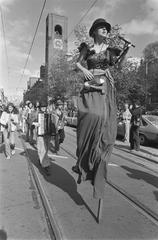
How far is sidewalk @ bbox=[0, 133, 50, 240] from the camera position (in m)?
3.15

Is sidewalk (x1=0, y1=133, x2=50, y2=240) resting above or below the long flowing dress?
below

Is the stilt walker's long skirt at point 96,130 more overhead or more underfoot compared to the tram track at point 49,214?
more overhead

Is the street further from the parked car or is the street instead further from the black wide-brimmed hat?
the parked car

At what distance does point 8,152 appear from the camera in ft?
26.2

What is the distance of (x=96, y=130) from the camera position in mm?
3289

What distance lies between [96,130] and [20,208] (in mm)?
1730

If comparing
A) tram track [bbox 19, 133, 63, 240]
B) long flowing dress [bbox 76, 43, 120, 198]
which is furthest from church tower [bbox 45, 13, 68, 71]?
long flowing dress [bbox 76, 43, 120, 198]

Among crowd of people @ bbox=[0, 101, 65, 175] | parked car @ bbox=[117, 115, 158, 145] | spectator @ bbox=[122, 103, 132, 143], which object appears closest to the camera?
crowd of people @ bbox=[0, 101, 65, 175]

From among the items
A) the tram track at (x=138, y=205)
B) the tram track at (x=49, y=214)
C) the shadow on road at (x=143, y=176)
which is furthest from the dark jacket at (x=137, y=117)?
the tram track at (x=49, y=214)

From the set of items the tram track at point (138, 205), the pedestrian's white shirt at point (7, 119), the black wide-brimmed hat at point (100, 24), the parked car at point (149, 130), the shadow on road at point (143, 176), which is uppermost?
the black wide-brimmed hat at point (100, 24)

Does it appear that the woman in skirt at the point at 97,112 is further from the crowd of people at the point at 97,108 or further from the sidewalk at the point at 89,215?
the sidewalk at the point at 89,215

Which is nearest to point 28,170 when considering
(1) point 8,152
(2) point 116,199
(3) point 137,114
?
(1) point 8,152

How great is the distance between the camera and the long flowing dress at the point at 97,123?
130 inches

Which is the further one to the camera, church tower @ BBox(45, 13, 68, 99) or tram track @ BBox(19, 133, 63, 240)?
church tower @ BBox(45, 13, 68, 99)
